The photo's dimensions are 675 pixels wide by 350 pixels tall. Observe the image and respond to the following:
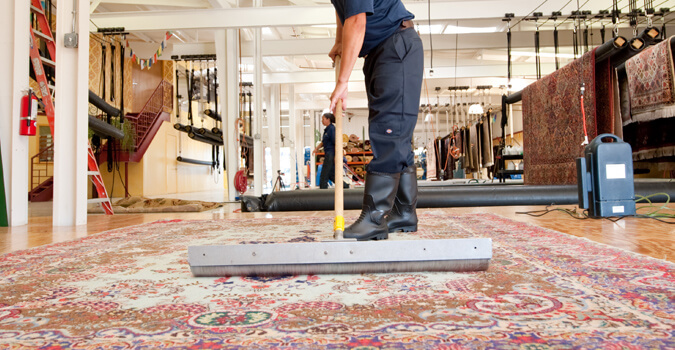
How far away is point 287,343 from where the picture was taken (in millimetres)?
710

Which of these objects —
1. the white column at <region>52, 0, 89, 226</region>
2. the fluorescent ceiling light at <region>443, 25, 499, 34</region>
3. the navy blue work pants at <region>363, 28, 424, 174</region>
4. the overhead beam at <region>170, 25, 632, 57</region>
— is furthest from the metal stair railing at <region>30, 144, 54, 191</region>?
the navy blue work pants at <region>363, 28, 424, 174</region>

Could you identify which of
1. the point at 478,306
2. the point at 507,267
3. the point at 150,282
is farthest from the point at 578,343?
the point at 150,282

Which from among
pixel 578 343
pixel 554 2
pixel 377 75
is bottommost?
pixel 578 343

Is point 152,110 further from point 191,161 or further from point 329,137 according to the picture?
point 329,137

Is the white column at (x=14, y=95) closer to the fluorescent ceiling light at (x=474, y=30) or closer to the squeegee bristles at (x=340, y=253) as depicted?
the squeegee bristles at (x=340, y=253)

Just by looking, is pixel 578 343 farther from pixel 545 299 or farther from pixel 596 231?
pixel 596 231

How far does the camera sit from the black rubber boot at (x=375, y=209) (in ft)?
5.17

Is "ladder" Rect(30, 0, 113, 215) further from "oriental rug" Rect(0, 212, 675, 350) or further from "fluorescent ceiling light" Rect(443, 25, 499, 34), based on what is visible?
"fluorescent ceiling light" Rect(443, 25, 499, 34)

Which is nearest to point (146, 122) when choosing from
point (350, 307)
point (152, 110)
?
point (152, 110)

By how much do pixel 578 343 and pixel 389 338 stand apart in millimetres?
295

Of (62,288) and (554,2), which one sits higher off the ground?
(554,2)

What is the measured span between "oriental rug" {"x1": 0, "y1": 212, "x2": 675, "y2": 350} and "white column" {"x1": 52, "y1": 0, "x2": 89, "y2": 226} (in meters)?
1.98

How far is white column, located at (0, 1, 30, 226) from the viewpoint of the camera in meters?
3.27

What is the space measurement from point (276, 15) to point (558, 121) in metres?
4.48
